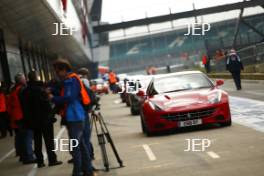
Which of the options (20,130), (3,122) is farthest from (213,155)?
(3,122)

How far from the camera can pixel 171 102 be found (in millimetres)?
15719

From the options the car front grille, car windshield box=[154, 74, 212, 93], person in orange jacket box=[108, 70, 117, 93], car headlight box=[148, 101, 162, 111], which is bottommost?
person in orange jacket box=[108, 70, 117, 93]

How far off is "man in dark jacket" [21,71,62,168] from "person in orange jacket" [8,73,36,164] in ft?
2.80

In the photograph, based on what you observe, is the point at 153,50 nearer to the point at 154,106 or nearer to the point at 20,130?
the point at 154,106

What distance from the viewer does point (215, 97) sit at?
1572 centimetres

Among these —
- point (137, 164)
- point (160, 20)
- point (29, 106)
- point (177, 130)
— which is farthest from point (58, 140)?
point (160, 20)

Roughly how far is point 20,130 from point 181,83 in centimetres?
416

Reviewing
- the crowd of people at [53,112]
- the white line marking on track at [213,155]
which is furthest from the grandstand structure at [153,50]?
the white line marking on track at [213,155]

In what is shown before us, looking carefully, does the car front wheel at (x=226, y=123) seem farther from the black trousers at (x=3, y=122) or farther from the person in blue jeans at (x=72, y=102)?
the black trousers at (x=3, y=122)

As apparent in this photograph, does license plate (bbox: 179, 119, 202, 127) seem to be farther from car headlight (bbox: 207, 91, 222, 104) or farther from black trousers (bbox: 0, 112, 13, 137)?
black trousers (bbox: 0, 112, 13, 137)

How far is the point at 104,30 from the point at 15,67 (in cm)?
4498

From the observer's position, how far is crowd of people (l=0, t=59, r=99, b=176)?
10.1 meters

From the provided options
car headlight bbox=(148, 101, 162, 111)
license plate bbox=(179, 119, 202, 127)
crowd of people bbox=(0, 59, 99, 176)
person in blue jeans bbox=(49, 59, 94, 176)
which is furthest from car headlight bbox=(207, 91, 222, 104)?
person in blue jeans bbox=(49, 59, 94, 176)

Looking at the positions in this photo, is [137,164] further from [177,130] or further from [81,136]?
[177,130]
